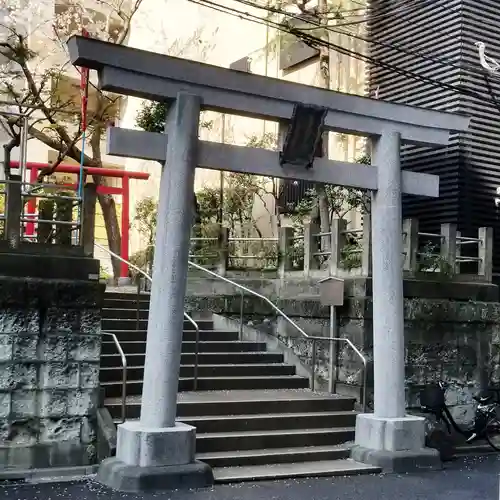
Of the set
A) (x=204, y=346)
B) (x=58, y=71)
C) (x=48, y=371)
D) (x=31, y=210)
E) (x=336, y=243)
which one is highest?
(x=58, y=71)

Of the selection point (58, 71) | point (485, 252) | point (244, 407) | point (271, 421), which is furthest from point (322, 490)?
point (58, 71)

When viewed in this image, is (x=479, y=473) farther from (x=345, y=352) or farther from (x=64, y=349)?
(x=64, y=349)

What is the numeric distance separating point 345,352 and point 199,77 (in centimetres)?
569

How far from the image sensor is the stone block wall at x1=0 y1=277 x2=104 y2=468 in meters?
9.48

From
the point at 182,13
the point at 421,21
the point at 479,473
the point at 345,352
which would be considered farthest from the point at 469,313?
the point at 182,13

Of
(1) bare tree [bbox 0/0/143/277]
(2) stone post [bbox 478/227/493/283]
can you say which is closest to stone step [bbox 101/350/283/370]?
(2) stone post [bbox 478/227/493/283]

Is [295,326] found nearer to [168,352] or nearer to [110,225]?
[168,352]

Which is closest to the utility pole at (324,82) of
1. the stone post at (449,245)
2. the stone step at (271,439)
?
the stone post at (449,245)

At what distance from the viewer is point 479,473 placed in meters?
10.2

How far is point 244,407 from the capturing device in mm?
10938

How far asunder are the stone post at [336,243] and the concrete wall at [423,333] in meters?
0.59

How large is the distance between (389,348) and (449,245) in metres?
3.62

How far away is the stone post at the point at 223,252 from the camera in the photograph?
16.1 metres

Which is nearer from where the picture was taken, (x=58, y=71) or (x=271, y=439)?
(x=271, y=439)
